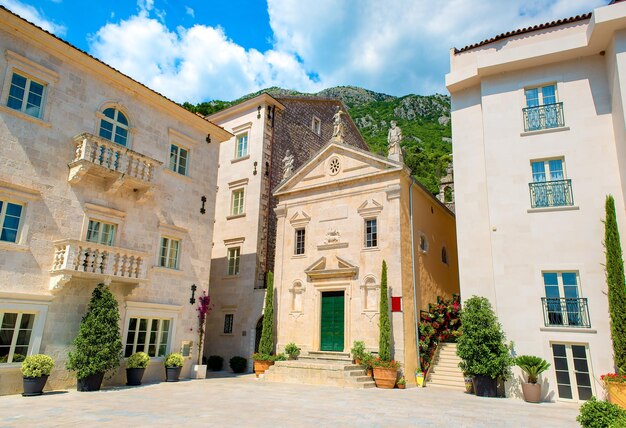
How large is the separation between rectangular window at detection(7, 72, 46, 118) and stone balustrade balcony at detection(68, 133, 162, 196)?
55.0 inches

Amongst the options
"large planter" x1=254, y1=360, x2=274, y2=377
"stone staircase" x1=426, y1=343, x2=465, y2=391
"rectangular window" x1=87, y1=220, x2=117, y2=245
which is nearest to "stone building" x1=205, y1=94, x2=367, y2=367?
"large planter" x1=254, y1=360, x2=274, y2=377

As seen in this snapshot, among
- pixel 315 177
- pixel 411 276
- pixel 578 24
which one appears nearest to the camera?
pixel 578 24

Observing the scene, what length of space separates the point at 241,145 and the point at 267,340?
1126 centimetres

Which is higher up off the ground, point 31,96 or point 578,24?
point 578,24

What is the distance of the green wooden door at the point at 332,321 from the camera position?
58.4 ft

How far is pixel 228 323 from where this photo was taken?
2212 cm

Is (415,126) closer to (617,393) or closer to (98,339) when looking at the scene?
(617,393)

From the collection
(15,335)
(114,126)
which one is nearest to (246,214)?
(114,126)

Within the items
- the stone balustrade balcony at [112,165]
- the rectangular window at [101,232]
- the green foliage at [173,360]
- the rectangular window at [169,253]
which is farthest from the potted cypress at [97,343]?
the stone balustrade balcony at [112,165]

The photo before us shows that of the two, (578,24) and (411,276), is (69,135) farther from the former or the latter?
(578,24)

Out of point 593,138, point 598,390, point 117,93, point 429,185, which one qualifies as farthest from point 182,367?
point 429,185

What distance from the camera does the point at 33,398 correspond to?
11102 millimetres

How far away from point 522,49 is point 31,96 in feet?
53.0

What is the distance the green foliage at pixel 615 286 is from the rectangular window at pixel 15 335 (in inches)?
641
